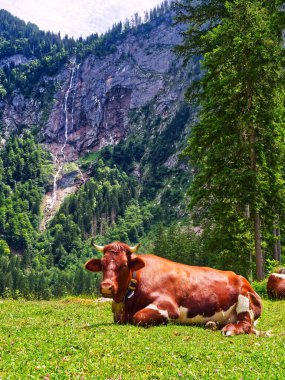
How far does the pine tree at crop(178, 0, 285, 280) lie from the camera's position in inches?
899

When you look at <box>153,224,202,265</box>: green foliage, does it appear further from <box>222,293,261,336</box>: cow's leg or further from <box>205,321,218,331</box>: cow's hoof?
<box>205,321,218,331</box>: cow's hoof

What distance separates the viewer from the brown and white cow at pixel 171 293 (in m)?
10.4

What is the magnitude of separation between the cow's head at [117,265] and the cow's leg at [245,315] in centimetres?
277

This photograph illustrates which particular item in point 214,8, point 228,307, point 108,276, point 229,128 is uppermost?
point 214,8

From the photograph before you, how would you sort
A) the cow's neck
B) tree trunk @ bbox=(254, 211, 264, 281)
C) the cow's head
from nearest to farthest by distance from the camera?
1. the cow's head
2. the cow's neck
3. tree trunk @ bbox=(254, 211, 264, 281)

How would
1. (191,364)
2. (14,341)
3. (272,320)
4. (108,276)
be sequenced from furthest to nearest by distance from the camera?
(272,320), (108,276), (14,341), (191,364)

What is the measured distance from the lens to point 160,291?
35.9ft

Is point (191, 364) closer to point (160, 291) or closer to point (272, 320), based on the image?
point (160, 291)

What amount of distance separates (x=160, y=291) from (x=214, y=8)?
24.2 metres

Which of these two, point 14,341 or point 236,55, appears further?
point 236,55

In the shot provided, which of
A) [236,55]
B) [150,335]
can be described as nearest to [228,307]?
[150,335]

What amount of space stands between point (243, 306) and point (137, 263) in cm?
319

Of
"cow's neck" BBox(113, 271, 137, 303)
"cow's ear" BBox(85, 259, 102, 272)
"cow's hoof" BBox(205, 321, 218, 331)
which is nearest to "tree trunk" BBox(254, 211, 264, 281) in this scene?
"cow's hoof" BBox(205, 321, 218, 331)

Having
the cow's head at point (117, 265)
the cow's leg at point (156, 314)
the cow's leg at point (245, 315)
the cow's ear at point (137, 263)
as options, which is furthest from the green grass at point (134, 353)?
the cow's ear at point (137, 263)
